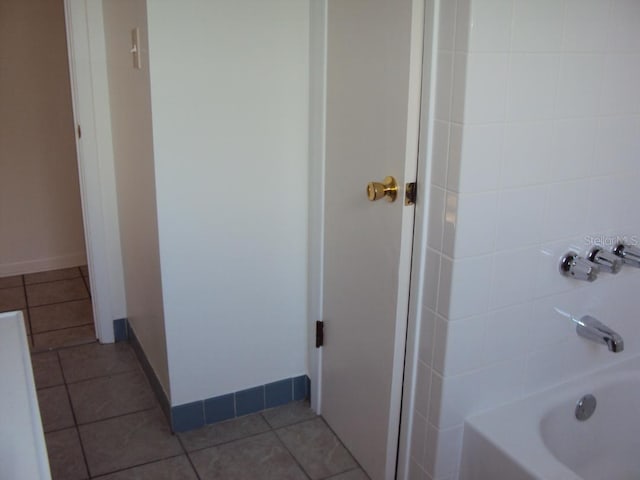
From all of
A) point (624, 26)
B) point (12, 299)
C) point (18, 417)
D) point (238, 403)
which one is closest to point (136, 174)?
point (238, 403)

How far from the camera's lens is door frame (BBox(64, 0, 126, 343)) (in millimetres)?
2434

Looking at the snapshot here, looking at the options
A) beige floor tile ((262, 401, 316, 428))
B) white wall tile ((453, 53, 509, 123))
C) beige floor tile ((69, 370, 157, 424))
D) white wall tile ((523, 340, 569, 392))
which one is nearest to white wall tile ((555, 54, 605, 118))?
white wall tile ((453, 53, 509, 123))

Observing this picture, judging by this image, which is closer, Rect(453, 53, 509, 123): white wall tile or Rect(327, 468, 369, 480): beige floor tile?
Rect(453, 53, 509, 123): white wall tile

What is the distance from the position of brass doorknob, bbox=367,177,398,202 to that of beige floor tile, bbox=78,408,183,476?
107cm

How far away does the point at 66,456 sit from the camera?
207cm

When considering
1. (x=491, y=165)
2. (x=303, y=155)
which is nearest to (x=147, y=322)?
(x=303, y=155)

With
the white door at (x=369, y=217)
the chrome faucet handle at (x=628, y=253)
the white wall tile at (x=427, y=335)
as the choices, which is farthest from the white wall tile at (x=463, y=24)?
the chrome faucet handle at (x=628, y=253)

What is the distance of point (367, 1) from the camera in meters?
1.69

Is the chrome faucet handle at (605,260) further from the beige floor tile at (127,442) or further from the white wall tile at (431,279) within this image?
the beige floor tile at (127,442)

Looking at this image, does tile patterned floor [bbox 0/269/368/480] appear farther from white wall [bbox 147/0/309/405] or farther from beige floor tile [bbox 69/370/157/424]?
white wall [bbox 147/0/309/405]

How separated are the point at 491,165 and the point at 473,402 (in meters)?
0.62

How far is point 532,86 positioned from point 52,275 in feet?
9.10

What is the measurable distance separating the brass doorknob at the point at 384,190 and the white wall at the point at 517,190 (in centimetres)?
11

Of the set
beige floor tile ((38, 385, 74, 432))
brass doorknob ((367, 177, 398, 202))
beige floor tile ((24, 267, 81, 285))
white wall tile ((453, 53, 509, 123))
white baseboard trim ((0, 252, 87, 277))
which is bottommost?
beige floor tile ((38, 385, 74, 432))
